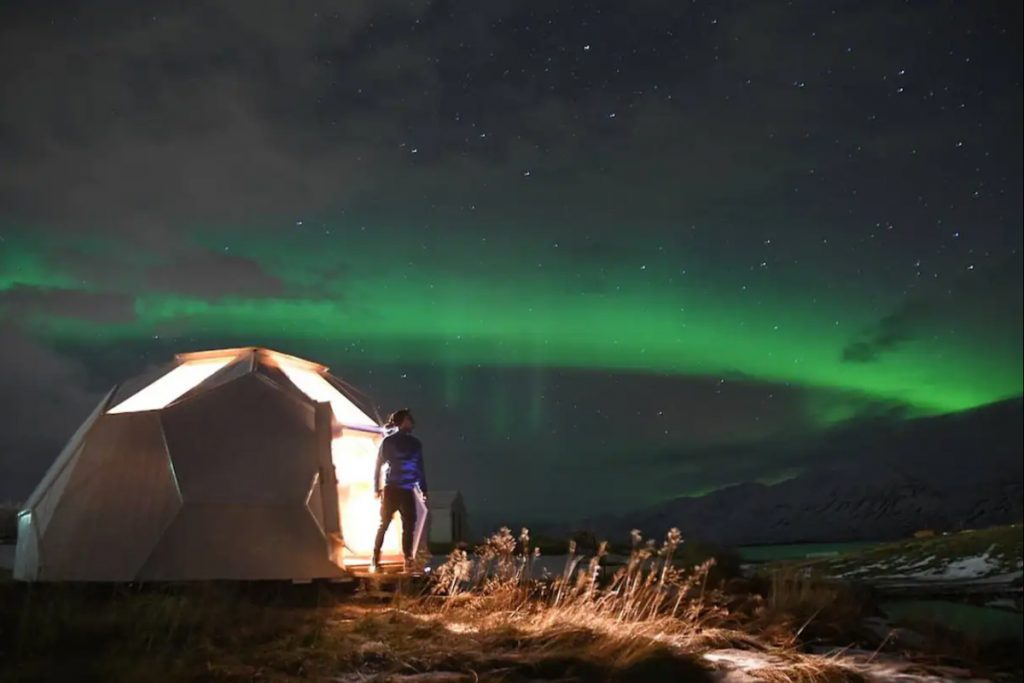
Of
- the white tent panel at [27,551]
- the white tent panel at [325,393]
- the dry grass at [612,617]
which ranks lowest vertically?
the dry grass at [612,617]

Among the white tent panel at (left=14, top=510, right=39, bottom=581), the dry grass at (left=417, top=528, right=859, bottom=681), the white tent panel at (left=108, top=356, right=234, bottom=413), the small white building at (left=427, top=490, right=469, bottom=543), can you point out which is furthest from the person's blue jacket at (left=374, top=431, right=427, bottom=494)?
the small white building at (left=427, top=490, right=469, bottom=543)

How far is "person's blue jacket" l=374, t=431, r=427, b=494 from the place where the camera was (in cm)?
1004

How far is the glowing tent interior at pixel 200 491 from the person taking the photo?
9.23 m

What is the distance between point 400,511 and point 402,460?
60 centimetres

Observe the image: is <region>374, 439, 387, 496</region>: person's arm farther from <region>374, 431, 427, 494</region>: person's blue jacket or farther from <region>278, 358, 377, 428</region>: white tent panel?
<region>278, 358, 377, 428</region>: white tent panel

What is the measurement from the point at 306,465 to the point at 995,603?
1692 cm

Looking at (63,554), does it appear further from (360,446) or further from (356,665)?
(356,665)

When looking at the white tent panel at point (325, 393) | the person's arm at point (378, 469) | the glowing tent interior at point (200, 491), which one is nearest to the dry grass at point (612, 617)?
the person's arm at point (378, 469)

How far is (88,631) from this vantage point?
6.85 metres

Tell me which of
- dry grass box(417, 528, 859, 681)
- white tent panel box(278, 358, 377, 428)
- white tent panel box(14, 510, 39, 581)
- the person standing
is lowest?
dry grass box(417, 528, 859, 681)

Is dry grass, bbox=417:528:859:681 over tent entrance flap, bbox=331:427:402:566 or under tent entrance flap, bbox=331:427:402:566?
under

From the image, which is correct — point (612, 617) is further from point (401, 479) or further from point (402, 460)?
point (402, 460)

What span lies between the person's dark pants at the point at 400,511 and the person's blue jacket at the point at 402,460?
0.09 m

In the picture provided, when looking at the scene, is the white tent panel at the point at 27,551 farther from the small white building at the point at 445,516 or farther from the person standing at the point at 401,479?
the small white building at the point at 445,516
